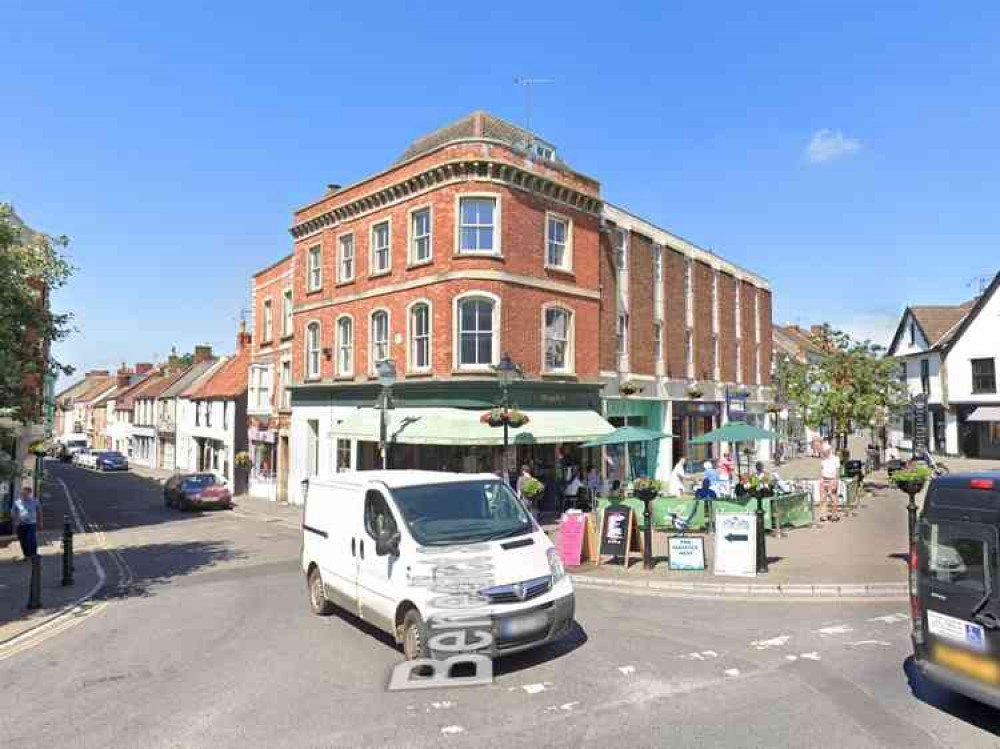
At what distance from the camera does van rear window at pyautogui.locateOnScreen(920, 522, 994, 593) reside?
5449mm

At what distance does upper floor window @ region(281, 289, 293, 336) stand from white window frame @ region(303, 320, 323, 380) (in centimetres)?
293

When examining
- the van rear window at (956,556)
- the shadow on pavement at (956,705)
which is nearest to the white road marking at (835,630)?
the shadow on pavement at (956,705)

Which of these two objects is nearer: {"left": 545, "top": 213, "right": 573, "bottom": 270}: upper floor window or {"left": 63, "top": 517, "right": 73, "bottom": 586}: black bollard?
{"left": 63, "top": 517, "right": 73, "bottom": 586}: black bollard

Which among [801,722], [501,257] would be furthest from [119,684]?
[501,257]

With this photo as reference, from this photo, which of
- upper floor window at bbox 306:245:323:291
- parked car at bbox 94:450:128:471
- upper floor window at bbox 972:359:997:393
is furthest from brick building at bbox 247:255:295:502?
upper floor window at bbox 972:359:997:393

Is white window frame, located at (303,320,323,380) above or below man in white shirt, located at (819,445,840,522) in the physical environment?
above

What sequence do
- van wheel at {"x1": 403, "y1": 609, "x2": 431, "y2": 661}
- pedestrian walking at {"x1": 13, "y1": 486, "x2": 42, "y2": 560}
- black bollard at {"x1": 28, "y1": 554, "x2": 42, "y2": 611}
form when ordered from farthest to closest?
pedestrian walking at {"x1": 13, "y1": 486, "x2": 42, "y2": 560} → black bollard at {"x1": 28, "y1": 554, "x2": 42, "y2": 611} → van wheel at {"x1": 403, "y1": 609, "x2": 431, "y2": 661}

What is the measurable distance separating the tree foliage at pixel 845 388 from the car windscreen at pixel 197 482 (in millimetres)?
24001

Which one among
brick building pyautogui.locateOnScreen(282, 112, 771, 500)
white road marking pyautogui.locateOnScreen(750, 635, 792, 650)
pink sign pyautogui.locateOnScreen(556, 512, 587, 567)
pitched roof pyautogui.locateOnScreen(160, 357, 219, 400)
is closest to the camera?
white road marking pyautogui.locateOnScreen(750, 635, 792, 650)

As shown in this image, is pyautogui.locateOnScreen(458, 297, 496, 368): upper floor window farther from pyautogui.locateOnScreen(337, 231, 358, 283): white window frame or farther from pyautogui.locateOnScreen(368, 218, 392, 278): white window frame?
pyautogui.locateOnScreen(337, 231, 358, 283): white window frame

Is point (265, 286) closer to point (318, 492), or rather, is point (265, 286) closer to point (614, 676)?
point (318, 492)

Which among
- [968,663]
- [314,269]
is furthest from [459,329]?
[968,663]

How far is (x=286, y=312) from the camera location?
1192 inches

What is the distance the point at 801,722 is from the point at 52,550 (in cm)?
1896
